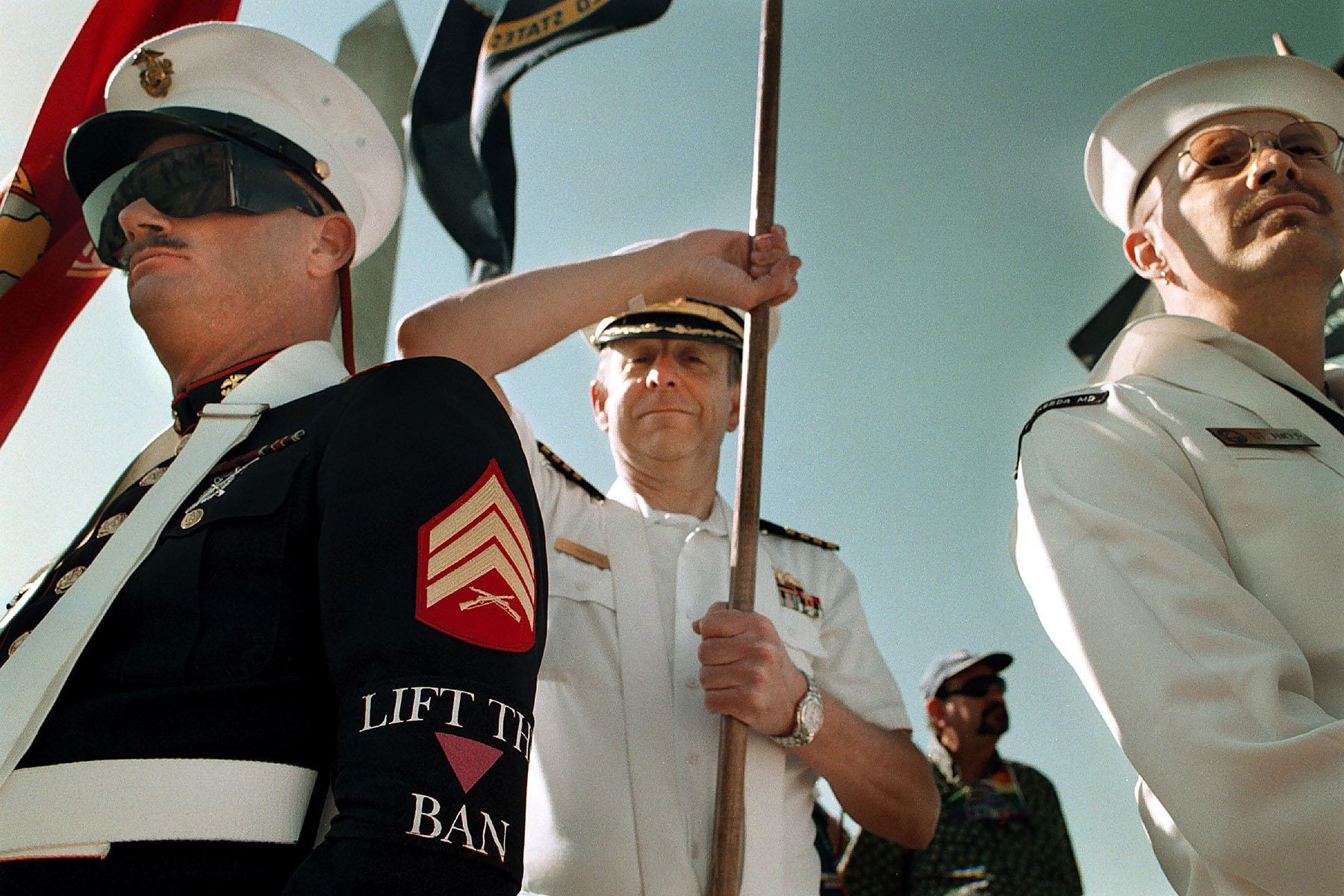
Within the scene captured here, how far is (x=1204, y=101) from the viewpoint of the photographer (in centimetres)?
287

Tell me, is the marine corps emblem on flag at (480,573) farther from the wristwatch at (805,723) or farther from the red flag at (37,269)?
the red flag at (37,269)

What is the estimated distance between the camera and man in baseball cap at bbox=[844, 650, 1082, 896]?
4449mm

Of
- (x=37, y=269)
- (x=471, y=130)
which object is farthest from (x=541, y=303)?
(x=471, y=130)

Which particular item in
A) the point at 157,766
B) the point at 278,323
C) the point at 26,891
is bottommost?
the point at 26,891

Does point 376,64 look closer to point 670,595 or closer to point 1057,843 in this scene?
point 670,595

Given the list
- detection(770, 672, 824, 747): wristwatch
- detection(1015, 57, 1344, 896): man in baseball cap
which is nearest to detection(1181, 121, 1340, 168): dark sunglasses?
detection(1015, 57, 1344, 896): man in baseball cap

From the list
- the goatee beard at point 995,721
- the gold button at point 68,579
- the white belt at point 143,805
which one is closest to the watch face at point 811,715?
the white belt at point 143,805

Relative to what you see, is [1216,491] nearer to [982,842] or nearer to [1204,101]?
[1204,101]

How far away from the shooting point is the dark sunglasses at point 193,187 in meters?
2.16

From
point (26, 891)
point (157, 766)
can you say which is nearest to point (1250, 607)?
Answer: point (157, 766)

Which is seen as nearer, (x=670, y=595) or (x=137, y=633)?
(x=137, y=633)

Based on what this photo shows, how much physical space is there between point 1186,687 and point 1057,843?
3.08 metres

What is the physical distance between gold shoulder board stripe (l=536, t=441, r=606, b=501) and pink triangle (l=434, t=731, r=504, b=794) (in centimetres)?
168

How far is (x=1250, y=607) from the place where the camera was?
1.93 m
